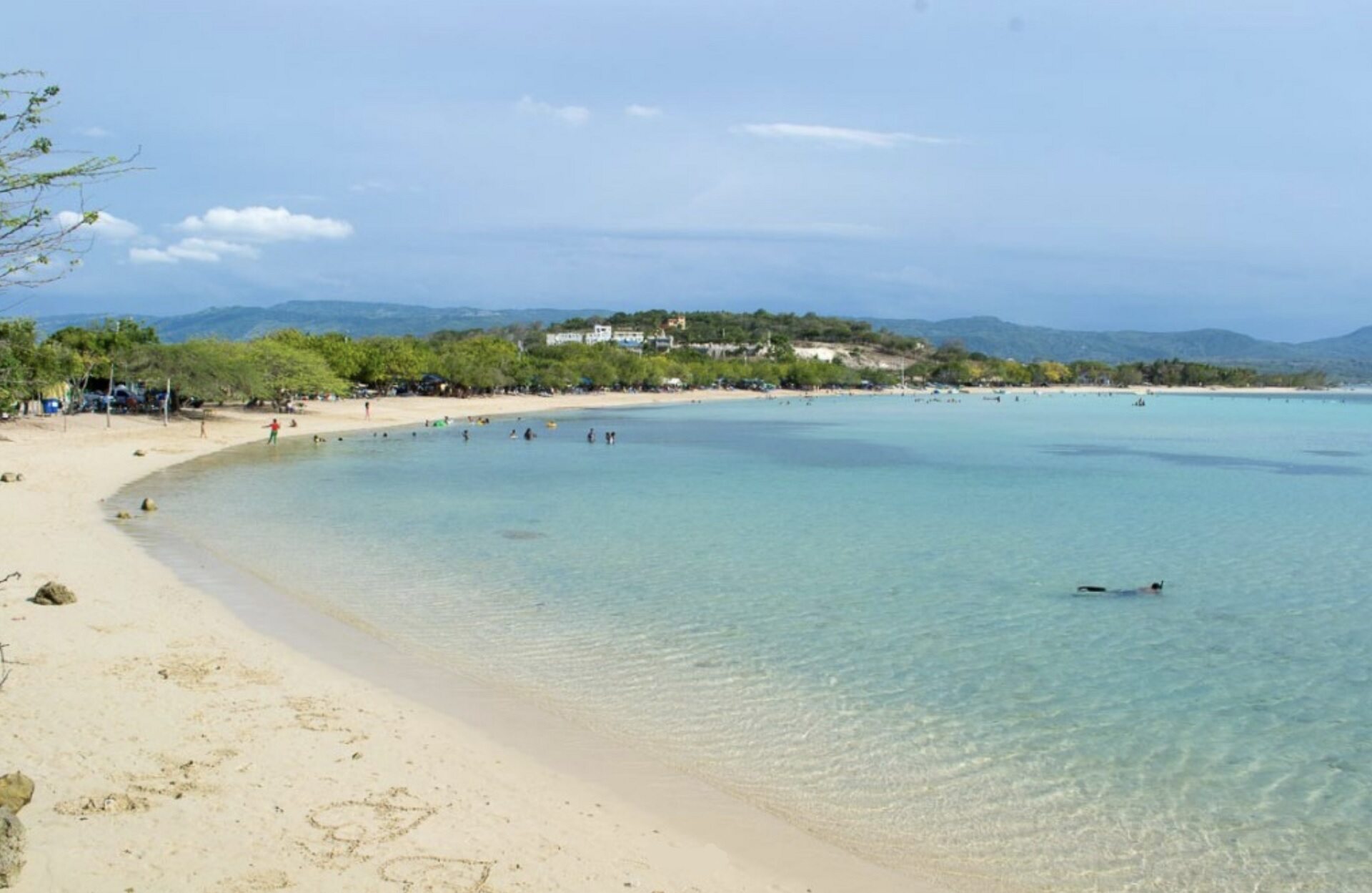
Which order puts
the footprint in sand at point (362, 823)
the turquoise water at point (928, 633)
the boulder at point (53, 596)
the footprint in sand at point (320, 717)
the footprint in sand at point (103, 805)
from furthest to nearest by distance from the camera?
the boulder at point (53, 596) → the footprint in sand at point (320, 717) → the turquoise water at point (928, 633) → the footprint in sand at point (103, 805) → the footprint in sand at point (362, 823)

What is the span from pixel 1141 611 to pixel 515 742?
10477 millimetres

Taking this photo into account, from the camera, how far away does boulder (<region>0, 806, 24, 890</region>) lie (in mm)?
5602

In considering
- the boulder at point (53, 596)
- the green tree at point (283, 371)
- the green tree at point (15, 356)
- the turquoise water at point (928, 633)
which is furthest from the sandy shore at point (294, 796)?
the green tree at point (283, 371)

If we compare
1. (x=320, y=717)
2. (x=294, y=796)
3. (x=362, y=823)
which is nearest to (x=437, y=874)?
(x=362, y=823)

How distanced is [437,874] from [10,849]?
229 centimetres

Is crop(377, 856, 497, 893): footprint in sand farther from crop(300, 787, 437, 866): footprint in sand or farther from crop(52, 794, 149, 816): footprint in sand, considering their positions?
crop(52, 794, 149, 816): footprint in sand

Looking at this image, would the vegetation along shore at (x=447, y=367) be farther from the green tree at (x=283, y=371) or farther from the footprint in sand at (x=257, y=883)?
the footprint in sand at (x=257, y=883)

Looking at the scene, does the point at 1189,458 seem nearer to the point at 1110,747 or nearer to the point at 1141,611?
the point at 1141,611

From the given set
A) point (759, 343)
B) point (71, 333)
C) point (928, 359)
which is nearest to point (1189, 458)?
point (71, 333)

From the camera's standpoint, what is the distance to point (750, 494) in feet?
101

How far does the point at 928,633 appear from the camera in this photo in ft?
45.3

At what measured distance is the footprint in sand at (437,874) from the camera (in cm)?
604

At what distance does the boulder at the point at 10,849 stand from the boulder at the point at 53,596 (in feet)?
25.5

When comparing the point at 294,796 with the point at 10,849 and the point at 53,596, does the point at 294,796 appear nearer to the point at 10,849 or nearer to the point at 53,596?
the point at 10,849
